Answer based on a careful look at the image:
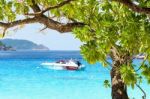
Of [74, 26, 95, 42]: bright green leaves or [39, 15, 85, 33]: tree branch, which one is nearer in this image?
[74, 26, 95, 42]: bright green leaves

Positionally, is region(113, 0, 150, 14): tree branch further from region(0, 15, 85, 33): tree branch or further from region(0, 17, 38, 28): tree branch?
region(0, 17, 38, 28): tree branch

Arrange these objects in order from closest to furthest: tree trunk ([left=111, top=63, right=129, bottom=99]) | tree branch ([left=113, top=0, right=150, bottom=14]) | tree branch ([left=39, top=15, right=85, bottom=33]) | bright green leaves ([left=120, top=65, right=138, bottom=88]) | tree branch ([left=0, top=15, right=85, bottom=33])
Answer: tree branch ([left=113, top=0, right=150, bottom=14])
bright green leaves ([left=120, top=65, right=138, bottom=88])
tree branch ([left=0, top=15, right=85, bottom=33])
tree branch ([left=39, top=15, right=85, bottom=33])
tree trunk ([left=111, top=63, right=129, bottom=99])

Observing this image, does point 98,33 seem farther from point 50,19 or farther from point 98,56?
point 50,19

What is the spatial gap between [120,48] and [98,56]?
110cm

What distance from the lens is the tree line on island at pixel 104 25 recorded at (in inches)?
207

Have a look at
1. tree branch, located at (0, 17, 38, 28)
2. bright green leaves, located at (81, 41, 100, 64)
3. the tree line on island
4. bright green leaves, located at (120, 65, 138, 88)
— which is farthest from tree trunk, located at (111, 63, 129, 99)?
bright green leaves, located at (81, 41, 100, 64)

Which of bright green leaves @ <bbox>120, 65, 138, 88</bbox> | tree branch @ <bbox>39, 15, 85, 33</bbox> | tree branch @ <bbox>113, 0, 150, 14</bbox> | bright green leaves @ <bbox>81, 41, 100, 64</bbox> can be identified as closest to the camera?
tree branch @ <bbox>113, 0, 150, 14</bbox>

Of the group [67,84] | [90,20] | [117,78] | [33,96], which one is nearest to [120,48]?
[90,20]

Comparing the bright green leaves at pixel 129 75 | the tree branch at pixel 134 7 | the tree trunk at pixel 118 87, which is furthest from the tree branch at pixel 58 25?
the tree branch at pixel 134 7

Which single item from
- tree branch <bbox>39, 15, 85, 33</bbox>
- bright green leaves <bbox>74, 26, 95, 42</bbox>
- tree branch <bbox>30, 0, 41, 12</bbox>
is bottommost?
bright green leaves <bbox>74, 26, 95, 42</bbox>

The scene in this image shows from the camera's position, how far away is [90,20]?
627cm

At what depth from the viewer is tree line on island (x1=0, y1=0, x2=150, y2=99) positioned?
5254 millimetres

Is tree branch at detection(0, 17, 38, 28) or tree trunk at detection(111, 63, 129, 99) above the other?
tree branch at detection(0, 17, 38, 28)

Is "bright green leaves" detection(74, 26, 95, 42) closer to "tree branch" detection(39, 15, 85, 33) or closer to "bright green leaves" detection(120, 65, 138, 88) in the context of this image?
"bright green leaves" detection(120, 65, 138, 88)
